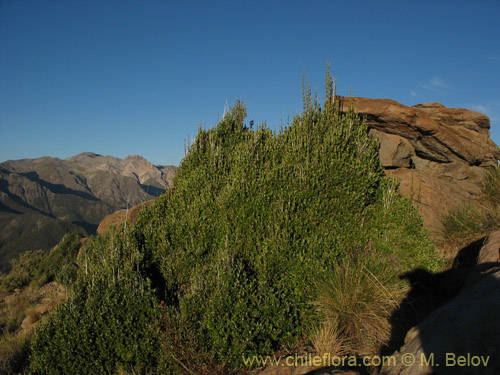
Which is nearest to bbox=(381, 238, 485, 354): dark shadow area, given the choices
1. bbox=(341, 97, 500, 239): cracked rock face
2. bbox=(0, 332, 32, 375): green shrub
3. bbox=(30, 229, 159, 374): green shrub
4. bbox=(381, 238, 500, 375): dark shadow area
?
bbox=(381, 238, 500, 375): dark shadow area

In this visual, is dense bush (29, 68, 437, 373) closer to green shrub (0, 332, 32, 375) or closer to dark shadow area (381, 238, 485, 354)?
dark shadow area (381, 238, 485, 354)

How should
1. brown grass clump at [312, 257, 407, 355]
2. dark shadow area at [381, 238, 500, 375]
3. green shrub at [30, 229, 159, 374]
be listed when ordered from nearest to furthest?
dark shadow area at [381, 238, 500, 375] < brown grass clump at [312, 257, 407, 355] < green shrub at [30, 229, 159, 374]

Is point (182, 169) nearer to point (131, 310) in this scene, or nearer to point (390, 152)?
point (131, 310)

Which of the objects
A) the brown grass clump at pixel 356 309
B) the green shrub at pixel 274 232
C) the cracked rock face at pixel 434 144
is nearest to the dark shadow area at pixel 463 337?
the brown grass clump at pixel 356 309

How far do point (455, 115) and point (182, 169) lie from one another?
38.0ft

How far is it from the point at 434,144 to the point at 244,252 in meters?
8.73

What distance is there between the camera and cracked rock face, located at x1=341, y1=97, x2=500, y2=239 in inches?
409

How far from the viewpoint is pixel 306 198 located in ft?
26.3

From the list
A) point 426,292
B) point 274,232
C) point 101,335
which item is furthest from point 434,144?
point 101,335

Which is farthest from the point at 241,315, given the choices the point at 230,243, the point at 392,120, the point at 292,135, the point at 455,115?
the point at 455,115

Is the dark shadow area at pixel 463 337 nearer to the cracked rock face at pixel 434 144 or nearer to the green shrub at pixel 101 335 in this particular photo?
the green shrub at pixel 101 335

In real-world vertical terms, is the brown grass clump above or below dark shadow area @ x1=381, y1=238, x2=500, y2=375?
below

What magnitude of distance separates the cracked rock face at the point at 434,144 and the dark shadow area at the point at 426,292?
3183 mm

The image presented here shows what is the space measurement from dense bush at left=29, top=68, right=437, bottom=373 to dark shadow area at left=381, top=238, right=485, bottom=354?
426 millimetres
